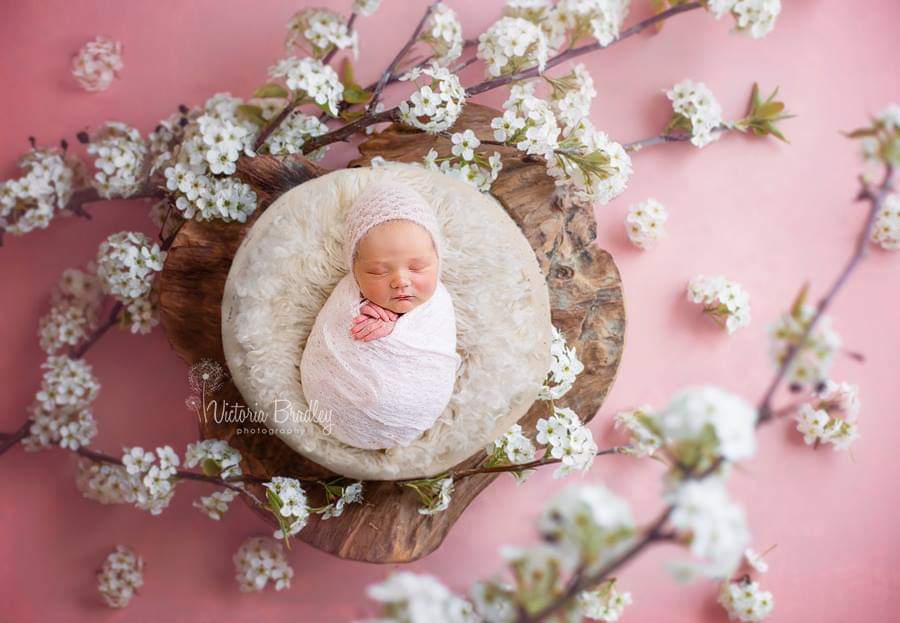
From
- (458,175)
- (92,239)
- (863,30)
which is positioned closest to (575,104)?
(458,175)

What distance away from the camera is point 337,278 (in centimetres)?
157

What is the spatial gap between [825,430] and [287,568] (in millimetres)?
1473

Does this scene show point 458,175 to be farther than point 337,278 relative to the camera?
Yes

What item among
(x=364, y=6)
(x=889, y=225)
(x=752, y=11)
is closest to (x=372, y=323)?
(x=364, y=6)

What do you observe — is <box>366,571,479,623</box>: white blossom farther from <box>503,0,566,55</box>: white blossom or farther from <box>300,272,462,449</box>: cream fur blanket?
<box>503,0,566,55</box>: white blossom

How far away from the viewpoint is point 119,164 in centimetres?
168

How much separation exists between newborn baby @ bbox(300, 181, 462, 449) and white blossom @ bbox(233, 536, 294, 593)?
22.9 inches

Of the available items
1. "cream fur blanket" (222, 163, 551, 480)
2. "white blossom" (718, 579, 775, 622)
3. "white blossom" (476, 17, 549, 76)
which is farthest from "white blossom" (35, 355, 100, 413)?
"white blossom" (718, 579, 775, 622)

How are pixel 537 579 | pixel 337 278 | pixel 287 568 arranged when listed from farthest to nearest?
pixel 287 568
pixel 337 278
pixel 537 579

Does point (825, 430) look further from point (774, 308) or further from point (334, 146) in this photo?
point (334, 146)

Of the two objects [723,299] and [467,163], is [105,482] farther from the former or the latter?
[723,299]

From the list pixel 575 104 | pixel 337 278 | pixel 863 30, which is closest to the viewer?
pixel 337 278

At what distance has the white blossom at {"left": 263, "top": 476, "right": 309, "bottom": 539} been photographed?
5.03ft

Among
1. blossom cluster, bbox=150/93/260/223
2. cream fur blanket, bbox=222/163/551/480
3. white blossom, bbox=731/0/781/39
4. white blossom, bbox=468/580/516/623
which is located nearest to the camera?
white blossom, bbox=468/580/516/623
